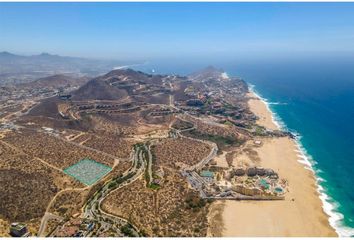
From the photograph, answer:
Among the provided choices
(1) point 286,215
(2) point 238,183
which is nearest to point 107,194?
(2) point 238,183

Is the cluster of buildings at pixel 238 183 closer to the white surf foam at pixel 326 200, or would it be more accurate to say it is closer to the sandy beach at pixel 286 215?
the sandy beach at pixel 286 215

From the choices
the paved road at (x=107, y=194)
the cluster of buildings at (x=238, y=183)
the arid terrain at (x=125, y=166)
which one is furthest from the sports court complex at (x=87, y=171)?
the cluster of buildings at (x=238, y=183)

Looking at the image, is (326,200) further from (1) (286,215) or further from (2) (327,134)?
(2) (327,134)

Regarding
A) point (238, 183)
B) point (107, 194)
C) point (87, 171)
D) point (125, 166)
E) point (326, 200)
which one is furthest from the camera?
point (125, 166)

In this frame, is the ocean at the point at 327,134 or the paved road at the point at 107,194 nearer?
the paved road at the point at 107,194

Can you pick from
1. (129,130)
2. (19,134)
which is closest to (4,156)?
(19,134)

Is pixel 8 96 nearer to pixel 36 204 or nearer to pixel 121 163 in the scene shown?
pixel 121 163

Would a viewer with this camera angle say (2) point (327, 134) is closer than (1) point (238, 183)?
No

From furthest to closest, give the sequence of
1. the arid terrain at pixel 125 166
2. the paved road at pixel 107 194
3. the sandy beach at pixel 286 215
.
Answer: the paved road at pixel 107 194, the arid terrain at pixel 125 166, the sandy beach at pixel 286 215
